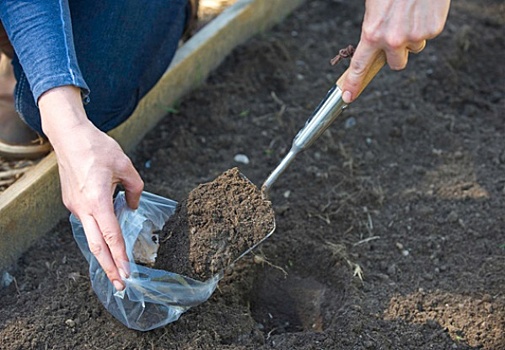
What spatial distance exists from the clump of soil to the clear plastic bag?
39 millimetres

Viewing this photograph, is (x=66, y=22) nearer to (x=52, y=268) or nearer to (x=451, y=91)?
(x=52, y=268)

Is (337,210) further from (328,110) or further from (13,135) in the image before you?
(13,135)

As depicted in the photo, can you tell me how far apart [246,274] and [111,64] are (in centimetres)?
66

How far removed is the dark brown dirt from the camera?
173 cm

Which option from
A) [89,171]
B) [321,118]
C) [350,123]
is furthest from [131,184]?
[350,123]

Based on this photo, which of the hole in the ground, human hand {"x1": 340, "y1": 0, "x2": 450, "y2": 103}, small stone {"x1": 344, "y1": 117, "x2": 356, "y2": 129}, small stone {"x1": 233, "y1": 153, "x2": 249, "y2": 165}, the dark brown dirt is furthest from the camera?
small stone {"x1": 344, "y1": 117, "x2": 356, "y2": 129}

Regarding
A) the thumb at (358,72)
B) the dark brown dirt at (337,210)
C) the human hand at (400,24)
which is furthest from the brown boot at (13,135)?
the human hand at (400,24)

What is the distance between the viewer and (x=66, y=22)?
1.63 m

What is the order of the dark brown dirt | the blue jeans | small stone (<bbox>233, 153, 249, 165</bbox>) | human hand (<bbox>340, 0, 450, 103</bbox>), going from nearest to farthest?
human hand (<bbox>340, 0, 450, 103</bbox>), the dark brown dirt, the blue jeans, small stone (<bbox>233, 153, 249, 165</bbox>)

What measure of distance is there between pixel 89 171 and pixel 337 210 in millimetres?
843

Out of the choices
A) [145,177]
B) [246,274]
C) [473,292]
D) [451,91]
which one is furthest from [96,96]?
[451,91]

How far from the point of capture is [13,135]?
6.98ft

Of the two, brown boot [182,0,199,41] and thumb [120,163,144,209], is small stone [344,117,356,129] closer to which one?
brown boot [182,0,199,41]

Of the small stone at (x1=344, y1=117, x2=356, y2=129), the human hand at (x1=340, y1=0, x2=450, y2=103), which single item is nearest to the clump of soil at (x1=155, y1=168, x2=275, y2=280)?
the human hand at (x1=340, y1=0, x2=450, y2=103)
